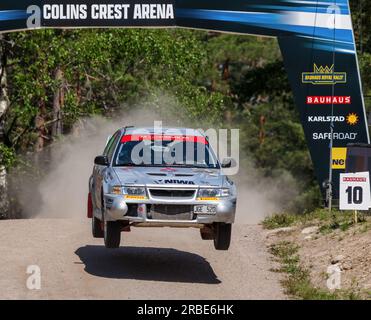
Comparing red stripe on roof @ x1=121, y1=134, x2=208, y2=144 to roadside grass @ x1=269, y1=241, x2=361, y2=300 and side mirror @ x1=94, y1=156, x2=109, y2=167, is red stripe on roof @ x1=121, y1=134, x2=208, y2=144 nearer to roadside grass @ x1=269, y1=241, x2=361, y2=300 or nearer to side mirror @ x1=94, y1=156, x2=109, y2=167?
side mirror @ x1=94, y1=156, x2=109, y2=167

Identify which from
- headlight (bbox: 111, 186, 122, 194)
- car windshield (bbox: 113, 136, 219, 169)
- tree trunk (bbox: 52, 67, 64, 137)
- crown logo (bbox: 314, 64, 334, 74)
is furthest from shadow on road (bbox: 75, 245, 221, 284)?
tree trunk (bbox: 52, 67, 64, 137)

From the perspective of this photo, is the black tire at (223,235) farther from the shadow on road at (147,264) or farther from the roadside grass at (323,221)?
the roadside grass at (323,221)

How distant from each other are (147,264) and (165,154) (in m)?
1.93

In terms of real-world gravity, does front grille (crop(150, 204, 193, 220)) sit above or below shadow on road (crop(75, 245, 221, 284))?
above

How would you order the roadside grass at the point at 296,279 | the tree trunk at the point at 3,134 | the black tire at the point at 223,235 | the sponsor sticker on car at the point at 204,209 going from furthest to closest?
1. the tree trunk at the point at 3,134
2. the black tire at the point at 223,235
3. the sponsor sticker on car at the point at 204,209
4. the roadside grass at the point at 296,279

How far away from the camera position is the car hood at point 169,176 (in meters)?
13.6

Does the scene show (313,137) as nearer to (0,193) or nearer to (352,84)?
(352,84)

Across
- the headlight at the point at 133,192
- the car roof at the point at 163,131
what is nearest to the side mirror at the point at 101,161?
the car roof at the point at 163,131

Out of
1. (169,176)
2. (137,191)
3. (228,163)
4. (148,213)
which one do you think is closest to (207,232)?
(228,163)

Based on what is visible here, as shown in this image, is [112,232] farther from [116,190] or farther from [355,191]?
[355,191]

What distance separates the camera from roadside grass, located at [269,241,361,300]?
1320 centimetres

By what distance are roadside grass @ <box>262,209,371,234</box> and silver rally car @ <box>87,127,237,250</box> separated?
367 cm

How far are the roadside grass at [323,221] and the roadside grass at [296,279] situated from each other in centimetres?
90

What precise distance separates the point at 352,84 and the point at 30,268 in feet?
35.3
